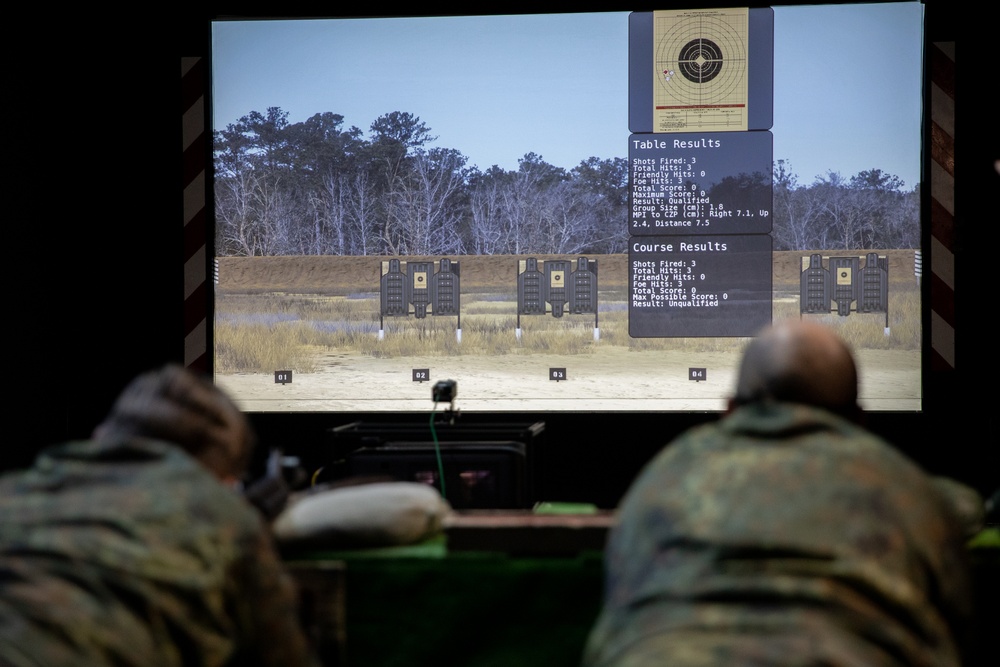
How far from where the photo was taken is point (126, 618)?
5.83ft

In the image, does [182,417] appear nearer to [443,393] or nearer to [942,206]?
[443,393]

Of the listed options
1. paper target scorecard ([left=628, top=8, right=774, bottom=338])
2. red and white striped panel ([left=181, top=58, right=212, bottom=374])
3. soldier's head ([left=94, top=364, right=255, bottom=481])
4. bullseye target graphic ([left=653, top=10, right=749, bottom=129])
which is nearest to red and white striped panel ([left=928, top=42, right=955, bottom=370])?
paper target scorecard ([left=628, top=8, right=774, bottom=338])

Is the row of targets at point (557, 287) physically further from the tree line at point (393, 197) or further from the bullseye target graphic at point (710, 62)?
the bullseye target graphic at point (710, 62)

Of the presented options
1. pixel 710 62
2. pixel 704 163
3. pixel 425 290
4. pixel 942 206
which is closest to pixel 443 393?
pixel 425 290

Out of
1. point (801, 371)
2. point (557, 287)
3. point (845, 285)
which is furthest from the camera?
point (557, 287)

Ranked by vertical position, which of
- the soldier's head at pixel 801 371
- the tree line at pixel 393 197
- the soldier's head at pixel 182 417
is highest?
the tree line at pixel 393 197

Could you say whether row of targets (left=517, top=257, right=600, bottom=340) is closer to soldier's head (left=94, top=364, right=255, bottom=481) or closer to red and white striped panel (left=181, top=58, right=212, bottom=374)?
red and white striped panel (left=181, top=58, right=212, bottom=374)

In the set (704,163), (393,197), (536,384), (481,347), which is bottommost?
(536,384)

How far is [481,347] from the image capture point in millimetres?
5098

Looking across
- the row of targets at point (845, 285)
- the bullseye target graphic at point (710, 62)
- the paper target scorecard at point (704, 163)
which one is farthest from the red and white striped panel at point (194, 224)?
the row of targets at point (845, 285)

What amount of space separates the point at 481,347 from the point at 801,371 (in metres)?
3.20

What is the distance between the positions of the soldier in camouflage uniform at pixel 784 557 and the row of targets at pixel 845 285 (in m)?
3.15

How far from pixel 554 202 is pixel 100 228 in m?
2.07

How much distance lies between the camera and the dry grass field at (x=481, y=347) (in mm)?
4922
